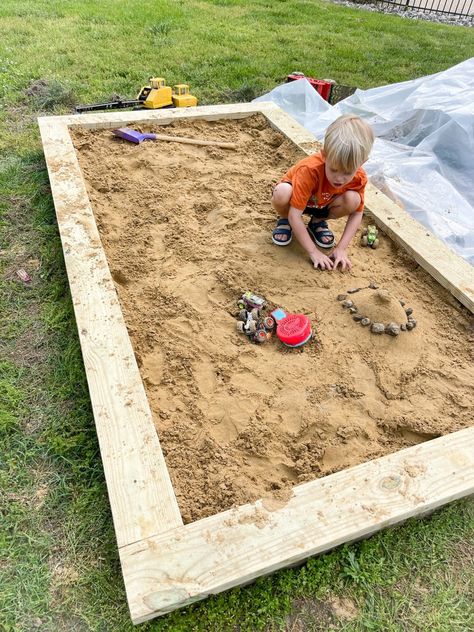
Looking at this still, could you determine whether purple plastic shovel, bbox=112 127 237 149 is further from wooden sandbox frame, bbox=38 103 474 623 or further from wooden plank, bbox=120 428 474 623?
wooden plank, bbox=120 428 474 623

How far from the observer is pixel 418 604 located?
1.67 m

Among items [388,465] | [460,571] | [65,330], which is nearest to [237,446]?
[388,465]

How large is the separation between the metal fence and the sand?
381 inches

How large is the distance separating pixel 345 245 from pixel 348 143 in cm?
65

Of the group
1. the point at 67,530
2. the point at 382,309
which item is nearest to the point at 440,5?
the point at 382,309

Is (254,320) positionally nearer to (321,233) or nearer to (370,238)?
(321,233)

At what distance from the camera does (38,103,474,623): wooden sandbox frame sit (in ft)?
4.91

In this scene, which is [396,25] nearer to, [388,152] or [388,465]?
[388,152]

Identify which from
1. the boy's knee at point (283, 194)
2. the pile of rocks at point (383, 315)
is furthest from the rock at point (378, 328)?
the boy's knee at point (283, 194)

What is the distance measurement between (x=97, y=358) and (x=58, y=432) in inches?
13.4

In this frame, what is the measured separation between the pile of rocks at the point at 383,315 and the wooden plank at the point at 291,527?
0.67 meters

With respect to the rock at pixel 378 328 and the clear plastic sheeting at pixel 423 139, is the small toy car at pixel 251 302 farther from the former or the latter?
the clear plastic sheeting at pixel 423 139

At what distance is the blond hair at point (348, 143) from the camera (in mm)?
2316

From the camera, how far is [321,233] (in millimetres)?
2973
